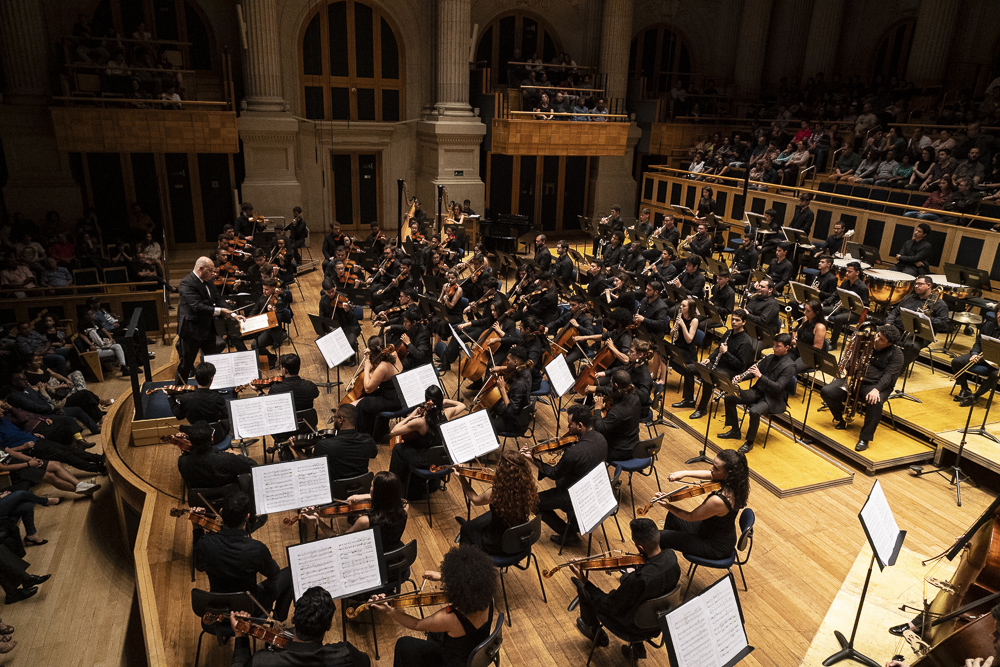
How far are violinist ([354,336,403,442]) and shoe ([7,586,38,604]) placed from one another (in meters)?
3.59

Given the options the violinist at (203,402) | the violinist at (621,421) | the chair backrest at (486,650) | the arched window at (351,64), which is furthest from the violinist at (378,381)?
the arched window at (351,64)

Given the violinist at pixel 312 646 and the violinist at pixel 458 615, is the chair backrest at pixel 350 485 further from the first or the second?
the violinist at pixel 312 646

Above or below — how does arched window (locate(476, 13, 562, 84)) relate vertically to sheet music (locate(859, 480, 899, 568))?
above

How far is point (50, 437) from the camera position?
8.80m

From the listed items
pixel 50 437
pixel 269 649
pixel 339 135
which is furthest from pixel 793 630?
pixel 339 135

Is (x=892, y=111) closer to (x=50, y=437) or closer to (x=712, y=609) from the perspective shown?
(x=712, y=609)

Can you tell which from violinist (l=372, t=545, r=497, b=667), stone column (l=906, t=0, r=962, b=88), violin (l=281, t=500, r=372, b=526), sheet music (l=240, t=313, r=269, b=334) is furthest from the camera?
stone column (l=906, t=0, r=962, b=88)

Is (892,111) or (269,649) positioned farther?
(892,111)

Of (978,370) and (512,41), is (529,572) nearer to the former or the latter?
(978,370)

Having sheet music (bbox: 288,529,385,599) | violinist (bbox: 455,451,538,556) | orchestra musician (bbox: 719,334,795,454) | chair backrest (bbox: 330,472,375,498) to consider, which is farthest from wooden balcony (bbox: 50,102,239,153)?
sheet music (bbox: 288,529,385,599)

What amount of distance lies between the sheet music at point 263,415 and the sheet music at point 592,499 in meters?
2.67

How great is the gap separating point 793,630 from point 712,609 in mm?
1965

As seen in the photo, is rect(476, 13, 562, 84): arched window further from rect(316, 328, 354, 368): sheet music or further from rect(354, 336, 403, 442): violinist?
rect(354, 336, 403, 442): violinist

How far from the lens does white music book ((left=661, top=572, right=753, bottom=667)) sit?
367 cm
